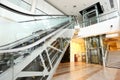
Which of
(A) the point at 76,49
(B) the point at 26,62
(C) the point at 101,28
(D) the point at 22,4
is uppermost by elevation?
(D) the point at 22,4

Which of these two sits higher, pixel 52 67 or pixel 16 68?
pixel 16 68

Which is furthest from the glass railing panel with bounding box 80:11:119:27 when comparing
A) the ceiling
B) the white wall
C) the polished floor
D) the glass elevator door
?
the polished floor

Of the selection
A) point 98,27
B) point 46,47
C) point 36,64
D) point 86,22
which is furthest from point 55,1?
point 36,64

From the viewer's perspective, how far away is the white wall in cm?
836

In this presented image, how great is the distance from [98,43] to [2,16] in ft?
22.4

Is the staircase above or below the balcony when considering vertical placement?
below

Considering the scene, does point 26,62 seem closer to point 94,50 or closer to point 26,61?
point 26,61

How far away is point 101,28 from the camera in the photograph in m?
9.17

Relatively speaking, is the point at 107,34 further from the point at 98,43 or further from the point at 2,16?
the point at 2,16

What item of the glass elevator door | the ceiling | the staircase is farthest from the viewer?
the ceiling

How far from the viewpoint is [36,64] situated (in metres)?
3.21

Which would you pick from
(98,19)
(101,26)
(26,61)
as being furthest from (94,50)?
(26,61)

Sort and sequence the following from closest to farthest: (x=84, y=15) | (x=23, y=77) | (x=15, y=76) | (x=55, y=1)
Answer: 1. (x=15, y=76)
2. (x=23, y=77)
3. (x=55, y=1)
4. (x=84, y=15)

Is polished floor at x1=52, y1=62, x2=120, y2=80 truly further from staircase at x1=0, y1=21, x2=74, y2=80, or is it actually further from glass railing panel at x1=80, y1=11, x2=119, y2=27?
glass railing panel at x1=80, y1=11, x2=119, y2=27
